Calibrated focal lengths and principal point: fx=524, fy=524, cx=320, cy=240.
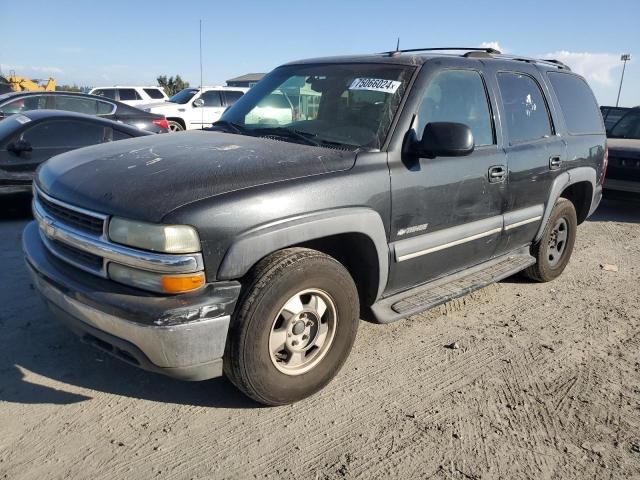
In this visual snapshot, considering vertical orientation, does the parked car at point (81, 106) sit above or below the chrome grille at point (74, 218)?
above

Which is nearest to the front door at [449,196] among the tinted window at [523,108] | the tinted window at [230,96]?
the tinted window at [523,108]

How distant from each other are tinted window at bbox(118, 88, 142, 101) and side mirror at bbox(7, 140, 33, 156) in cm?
1370

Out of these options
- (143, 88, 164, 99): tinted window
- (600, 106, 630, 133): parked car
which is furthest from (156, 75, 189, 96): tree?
(600, 106, 630, 133): parked car

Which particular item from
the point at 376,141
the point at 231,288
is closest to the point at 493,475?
the point at 231,288

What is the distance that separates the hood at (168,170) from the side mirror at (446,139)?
470mm

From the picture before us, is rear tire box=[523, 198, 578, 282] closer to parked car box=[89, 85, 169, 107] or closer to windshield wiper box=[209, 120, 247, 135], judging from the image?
windshield wiper box=[209, 120, 247, 135]

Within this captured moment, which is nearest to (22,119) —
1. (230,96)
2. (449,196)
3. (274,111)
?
(274,111)

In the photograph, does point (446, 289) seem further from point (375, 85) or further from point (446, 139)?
point (375, 85)

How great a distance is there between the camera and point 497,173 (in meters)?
3.74

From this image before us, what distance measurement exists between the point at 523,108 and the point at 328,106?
172 centimetres

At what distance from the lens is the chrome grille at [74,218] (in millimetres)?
2496

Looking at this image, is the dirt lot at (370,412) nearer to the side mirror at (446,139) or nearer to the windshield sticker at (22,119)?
the side mirror at (446,139)

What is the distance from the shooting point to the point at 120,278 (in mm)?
2453

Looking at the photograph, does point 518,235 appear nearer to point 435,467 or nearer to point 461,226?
point 461,226
